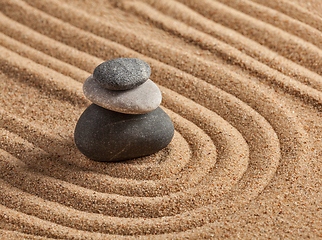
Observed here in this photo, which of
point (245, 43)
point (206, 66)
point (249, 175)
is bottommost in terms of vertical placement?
point (249, 175)

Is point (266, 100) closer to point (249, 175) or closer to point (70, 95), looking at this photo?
point (249, 175)

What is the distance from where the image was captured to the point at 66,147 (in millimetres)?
2164

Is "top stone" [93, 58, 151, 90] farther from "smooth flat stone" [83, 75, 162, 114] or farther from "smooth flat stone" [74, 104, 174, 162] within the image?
"smooth flat stone" [74, 104, 174, 162]

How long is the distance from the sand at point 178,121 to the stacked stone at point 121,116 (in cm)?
12

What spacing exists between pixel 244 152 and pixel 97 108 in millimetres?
963

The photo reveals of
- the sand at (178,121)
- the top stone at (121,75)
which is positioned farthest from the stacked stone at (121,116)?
the sand at (178,121)

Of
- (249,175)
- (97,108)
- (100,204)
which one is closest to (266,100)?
(249,175)

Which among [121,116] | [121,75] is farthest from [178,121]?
[121,75]

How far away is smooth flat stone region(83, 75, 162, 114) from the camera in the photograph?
1889 mm

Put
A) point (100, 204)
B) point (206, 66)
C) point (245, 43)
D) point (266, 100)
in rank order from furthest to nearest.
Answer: point (245, 43)
point (206, 66)
point (266, 100)
point (100, 204)

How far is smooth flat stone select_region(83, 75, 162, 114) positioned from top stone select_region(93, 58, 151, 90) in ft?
0.14

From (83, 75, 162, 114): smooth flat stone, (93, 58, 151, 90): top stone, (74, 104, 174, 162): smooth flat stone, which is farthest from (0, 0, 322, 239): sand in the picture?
(93, 58, 151, 90): top stone

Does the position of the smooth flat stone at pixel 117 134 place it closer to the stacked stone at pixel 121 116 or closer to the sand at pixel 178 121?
the stacked stone at pixel 121 116

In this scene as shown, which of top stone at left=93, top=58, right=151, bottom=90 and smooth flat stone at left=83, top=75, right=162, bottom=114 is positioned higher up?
top stone at left=93, top=58, right=151, bottom=90
